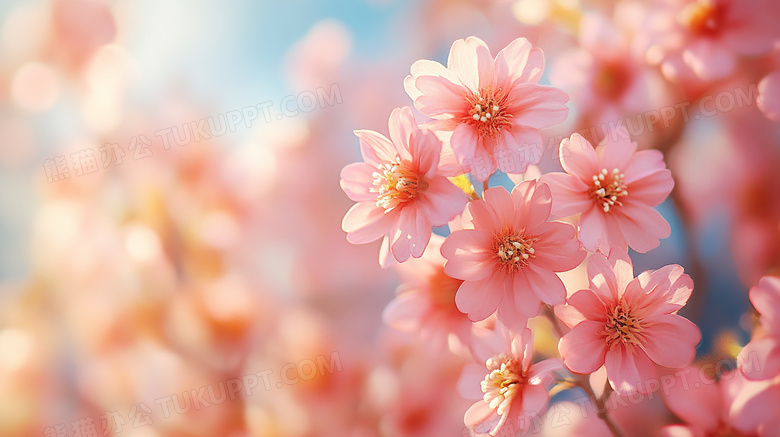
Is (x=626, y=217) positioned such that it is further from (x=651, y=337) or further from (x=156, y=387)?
(x=156, y=387)

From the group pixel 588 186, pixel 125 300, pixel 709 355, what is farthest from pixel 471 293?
pixel 125 300

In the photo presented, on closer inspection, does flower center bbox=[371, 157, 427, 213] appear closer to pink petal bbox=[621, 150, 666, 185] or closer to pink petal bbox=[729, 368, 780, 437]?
pink petal bbox=[621, 150, 666, 185]

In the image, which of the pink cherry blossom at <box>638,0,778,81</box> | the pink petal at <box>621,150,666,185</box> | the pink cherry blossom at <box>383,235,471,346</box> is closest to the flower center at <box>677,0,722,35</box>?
the pink cherry blossom at <box>638,0,778,81</box>

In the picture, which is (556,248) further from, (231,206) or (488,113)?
(231,206)

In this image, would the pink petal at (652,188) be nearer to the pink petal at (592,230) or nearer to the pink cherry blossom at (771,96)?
the pink petal at (592,230)

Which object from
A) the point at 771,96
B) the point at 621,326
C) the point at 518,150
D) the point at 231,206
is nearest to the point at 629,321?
the point at 621,326


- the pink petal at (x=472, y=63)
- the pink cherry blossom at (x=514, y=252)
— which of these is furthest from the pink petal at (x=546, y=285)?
the pink petal at (x=472, y=63)
